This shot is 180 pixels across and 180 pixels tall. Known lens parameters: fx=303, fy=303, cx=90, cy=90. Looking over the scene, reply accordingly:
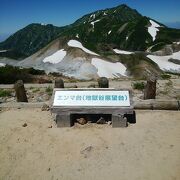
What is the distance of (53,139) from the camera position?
10906mm

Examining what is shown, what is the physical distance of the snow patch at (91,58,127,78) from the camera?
35369mm

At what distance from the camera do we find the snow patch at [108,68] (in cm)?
3537

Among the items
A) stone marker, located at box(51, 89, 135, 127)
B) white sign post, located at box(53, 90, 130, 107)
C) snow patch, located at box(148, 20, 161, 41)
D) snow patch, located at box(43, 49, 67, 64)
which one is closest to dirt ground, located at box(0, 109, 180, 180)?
stone marker, located at box(51, 89, 135, 127)

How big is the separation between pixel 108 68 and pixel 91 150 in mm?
27686

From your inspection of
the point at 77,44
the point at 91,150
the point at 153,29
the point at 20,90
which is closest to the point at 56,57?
the point at 77,44

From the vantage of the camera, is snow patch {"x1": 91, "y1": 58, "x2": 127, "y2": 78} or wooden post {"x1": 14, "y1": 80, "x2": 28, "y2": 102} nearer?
wooden post {"x1": 14, "y1": 80, "x2": 28, "y2": 102}

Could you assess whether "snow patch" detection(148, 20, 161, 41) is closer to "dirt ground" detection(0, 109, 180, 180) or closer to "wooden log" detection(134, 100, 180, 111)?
"wooden log" detection(134, 100, 180, 111)

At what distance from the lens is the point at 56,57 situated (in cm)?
4072

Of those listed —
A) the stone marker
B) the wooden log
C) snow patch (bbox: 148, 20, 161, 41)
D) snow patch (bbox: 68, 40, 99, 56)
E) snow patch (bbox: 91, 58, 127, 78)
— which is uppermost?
snow patch (bbox: 148, 20, 161, 41)

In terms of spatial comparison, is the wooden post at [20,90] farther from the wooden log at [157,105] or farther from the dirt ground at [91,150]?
the wooden log at [157,105]

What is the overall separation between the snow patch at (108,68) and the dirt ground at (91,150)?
22682mm

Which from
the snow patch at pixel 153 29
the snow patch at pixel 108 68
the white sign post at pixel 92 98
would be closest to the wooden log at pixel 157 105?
the white sign post at pixel 92 98

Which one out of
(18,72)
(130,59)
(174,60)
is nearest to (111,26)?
(174,60)

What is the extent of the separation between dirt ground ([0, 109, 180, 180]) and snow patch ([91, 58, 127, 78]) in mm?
22682
